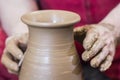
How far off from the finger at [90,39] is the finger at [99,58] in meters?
0.04

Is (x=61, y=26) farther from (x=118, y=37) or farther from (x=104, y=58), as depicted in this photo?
(x=118, y=37)

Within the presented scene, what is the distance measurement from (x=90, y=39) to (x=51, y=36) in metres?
0.13

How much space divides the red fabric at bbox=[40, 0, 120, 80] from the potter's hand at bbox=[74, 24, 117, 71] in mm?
261

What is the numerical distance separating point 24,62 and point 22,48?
14 centimetres

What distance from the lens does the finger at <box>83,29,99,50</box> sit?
877 mm

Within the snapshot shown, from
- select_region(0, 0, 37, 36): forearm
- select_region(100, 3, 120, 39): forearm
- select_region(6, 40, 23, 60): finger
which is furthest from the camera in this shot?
select_region(0, 0, 37, 36): forearm

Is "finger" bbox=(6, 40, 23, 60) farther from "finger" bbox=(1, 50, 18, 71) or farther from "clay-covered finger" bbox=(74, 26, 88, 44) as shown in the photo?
"clay-covered finger" bbox=(74, 26, 88, 44)

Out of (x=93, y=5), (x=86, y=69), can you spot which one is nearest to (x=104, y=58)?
(x=86, y=69)

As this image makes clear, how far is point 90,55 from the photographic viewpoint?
0.87 metres

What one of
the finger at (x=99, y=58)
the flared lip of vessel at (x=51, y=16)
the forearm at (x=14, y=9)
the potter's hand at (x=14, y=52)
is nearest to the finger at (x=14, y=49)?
the potter's hand at (x=14, y=52)

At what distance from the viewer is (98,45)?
89 centimetres

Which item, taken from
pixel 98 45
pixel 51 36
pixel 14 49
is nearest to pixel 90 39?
pixel 98 45

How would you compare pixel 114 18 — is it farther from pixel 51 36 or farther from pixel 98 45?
pixel 51 36

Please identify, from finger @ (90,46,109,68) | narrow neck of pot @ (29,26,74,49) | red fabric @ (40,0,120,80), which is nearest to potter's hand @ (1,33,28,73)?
narrow neck of pot @ (29,26,74,49)
